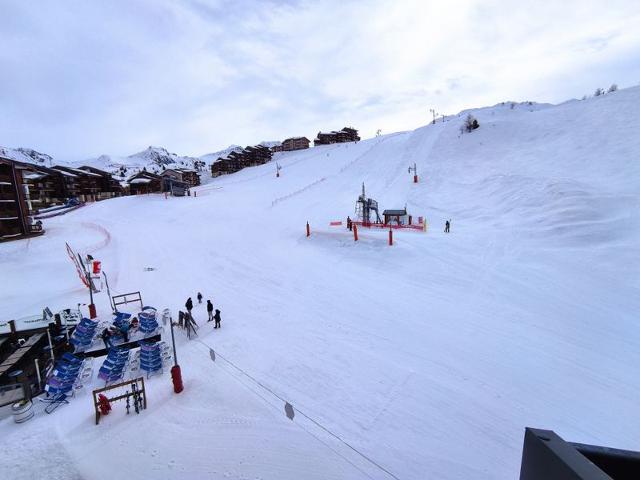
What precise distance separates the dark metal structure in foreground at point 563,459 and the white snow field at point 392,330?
19.9 feet

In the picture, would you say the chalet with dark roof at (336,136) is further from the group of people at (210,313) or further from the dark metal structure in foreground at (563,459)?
the dark metal structure in foreground at (563,459)

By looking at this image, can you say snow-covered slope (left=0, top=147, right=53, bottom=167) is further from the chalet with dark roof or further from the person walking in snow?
the person walking in snow

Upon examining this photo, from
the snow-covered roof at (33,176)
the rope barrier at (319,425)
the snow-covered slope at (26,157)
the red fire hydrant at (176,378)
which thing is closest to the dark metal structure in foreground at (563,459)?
the rope barrier at (319,425)

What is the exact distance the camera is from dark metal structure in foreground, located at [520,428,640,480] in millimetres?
2123

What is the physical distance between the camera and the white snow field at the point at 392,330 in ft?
26.7

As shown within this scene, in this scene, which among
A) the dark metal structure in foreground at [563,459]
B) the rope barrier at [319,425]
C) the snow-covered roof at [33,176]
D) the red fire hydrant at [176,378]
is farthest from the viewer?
the snow-covered roof at [33,176]

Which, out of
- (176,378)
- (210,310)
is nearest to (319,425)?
(176,378)

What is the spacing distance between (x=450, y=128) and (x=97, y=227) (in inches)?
2045

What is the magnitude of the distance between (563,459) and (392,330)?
11667 mm

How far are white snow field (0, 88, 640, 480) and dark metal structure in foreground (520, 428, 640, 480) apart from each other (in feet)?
19.9

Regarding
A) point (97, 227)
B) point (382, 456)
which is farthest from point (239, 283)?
point (97, 227)

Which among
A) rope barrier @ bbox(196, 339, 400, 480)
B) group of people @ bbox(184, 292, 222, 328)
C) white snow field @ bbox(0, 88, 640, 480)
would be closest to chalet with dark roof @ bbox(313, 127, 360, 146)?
white snow field @ bbox(0, 88, 640, 480)

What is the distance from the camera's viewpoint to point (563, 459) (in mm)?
2145

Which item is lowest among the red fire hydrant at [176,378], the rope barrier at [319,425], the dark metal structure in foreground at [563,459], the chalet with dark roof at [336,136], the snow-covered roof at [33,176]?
the rope barrier at [319,425]
